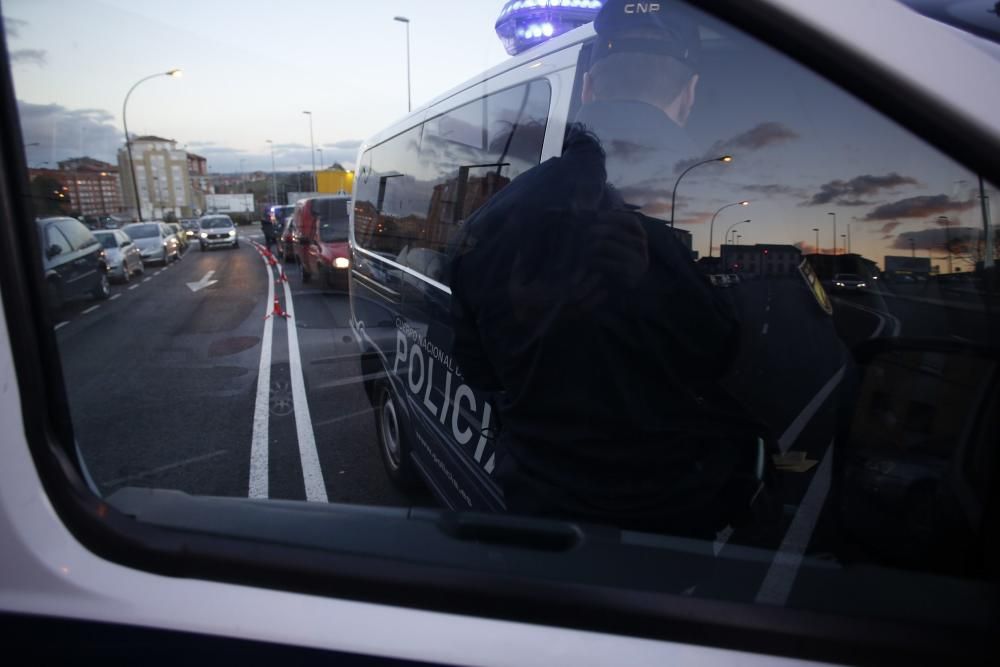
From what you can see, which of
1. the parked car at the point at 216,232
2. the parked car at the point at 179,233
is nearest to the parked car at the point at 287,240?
the parked car at the point at 216,232

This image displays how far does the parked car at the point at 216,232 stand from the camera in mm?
2855

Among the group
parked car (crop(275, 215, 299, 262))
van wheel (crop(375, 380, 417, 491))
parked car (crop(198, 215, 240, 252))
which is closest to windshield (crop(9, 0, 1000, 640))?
parked car (crop(198, 215, 240, 252))

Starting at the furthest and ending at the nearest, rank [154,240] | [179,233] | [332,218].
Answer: [332,218] < [179,233] < [154,240]

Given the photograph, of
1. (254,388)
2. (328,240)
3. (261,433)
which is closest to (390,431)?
(261,433)

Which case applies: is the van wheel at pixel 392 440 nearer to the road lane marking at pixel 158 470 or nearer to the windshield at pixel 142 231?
the road lane marking at pixel 158 470

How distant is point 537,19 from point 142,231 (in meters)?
1.37

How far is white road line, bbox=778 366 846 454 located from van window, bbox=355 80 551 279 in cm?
102

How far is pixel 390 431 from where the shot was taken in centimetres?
351

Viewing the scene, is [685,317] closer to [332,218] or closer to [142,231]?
[142,231]

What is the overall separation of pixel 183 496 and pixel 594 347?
2.98 feet

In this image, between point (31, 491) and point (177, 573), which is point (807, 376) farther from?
point (31, 491)

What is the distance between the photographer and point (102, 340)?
145 cm

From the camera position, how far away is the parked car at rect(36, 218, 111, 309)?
103cm

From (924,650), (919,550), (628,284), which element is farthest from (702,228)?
(924,650)
